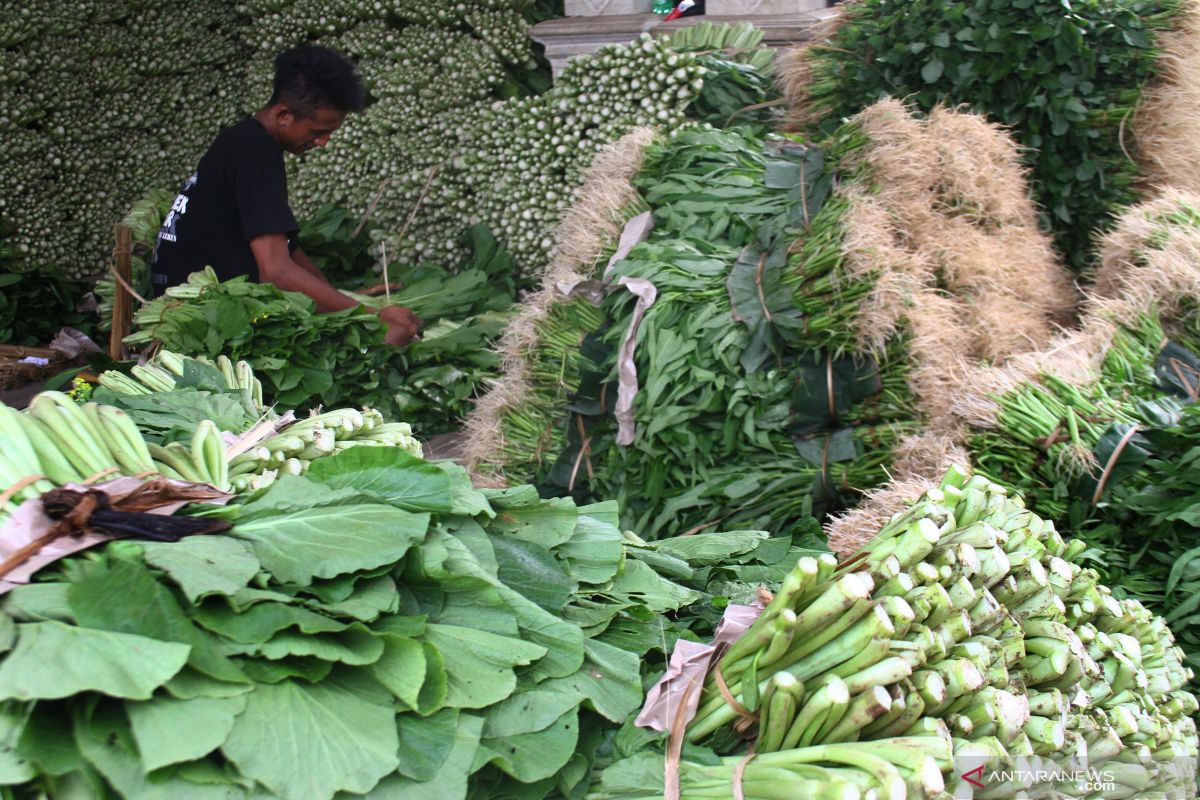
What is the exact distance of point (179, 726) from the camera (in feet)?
4.02

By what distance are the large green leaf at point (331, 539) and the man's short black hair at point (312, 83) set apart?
2621mm

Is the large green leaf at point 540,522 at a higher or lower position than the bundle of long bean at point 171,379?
lower

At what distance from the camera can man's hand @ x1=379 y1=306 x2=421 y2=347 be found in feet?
13.5

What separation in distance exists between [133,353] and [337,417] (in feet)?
8.21

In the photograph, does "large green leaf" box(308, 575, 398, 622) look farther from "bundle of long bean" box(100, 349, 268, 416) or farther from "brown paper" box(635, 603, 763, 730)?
"bundle of long bean" box(100, 349, 268, 416)

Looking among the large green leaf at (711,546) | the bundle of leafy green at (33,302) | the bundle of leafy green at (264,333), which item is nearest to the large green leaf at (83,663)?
the large green leaf at (711,546)

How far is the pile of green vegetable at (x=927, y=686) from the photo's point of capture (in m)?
1.39

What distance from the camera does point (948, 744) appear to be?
1376mm

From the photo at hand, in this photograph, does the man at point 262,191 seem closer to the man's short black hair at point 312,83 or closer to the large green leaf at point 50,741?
the man's short black hair at point 312,83

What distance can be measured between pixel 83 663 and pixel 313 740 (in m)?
0.29

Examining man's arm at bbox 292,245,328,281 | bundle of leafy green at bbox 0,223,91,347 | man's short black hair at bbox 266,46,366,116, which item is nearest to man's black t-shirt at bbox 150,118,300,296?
man's short black hair at bbox 266,46,366,116

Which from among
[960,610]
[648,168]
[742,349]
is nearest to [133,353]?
[648,168]

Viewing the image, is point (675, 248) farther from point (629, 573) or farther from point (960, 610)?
point (960, 610)

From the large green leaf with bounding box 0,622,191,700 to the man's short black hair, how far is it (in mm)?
2866
